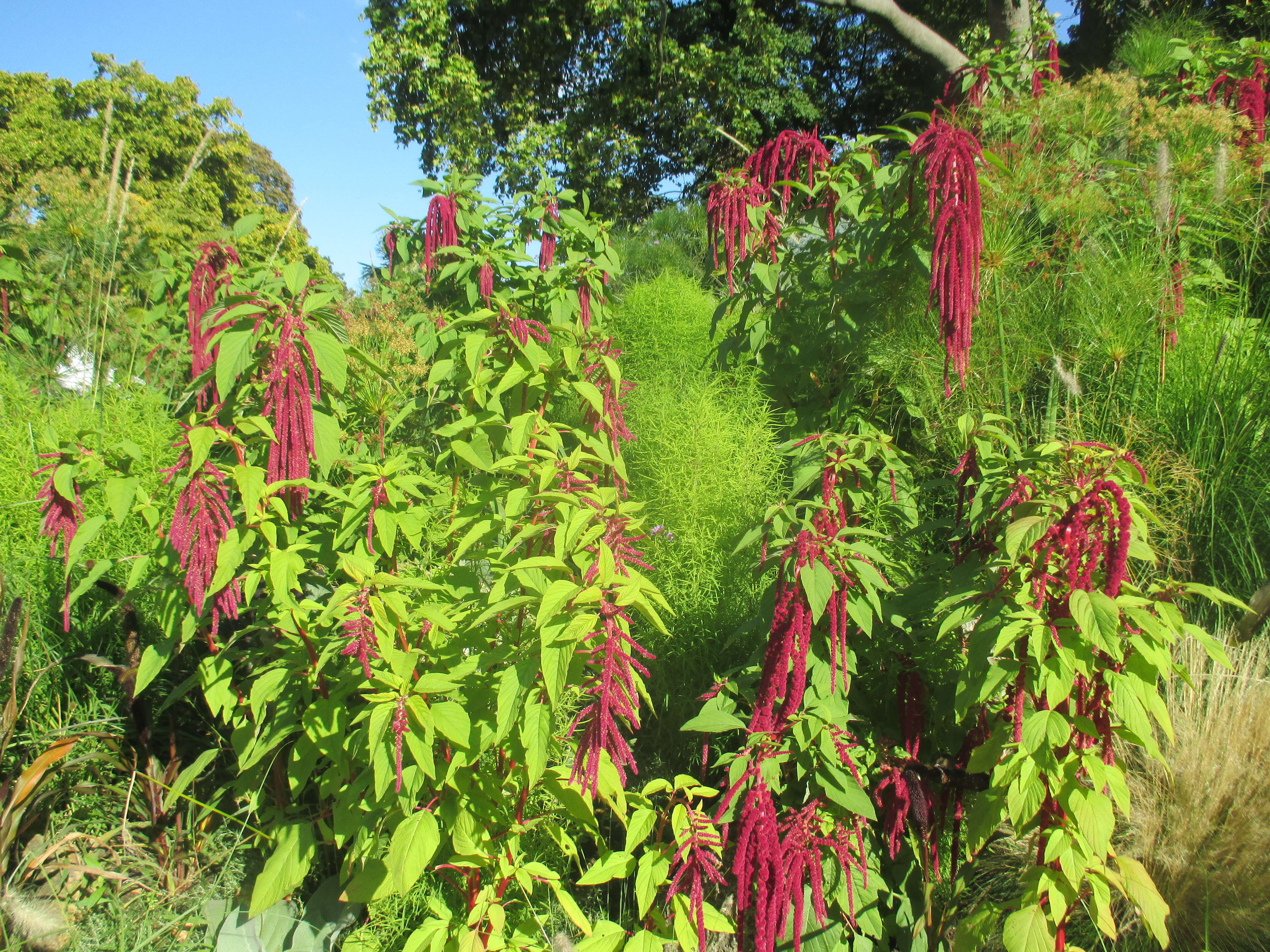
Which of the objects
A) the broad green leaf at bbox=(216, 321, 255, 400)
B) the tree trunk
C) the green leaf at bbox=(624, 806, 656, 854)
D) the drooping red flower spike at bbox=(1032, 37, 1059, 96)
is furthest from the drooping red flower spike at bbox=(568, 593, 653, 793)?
the tree trunk

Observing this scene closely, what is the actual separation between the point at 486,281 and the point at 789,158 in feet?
3.48

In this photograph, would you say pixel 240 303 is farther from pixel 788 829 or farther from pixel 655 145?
pixel 655 145

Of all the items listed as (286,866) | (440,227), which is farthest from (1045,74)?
(286,866)

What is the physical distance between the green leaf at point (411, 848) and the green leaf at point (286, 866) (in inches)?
13.4

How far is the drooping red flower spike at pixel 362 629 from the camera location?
131 cm

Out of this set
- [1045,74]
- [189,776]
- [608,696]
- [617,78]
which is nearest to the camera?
[608,696]

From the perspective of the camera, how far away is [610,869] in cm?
148

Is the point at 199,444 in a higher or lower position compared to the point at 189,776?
higher

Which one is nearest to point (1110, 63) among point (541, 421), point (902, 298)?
point (902, 298)

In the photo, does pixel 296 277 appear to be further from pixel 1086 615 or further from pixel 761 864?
pixel 1086 615

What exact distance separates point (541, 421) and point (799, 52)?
1305 centimetres

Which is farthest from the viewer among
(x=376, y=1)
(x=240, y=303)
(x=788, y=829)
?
(x=376, y=1)

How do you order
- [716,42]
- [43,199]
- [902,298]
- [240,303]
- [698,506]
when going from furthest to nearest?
[716,42] < [43,199] < [698,506] < [902,298] < [240,303]

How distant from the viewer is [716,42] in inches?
467
